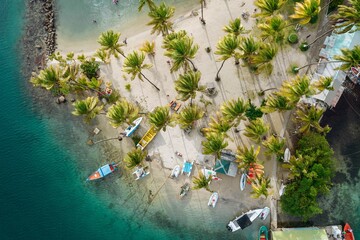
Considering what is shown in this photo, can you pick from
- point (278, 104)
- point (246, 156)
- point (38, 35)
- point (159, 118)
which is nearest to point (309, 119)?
point (278, 104)

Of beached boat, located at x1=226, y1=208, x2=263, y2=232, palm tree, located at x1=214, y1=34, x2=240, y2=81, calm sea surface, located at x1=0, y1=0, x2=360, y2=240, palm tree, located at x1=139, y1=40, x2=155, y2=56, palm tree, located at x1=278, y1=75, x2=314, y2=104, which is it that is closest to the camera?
palm tree, located at x1=278, y1=75, x2=314, y2=104

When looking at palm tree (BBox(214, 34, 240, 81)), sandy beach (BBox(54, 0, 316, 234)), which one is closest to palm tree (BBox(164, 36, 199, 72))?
palm tree (BBox(214, 34, 240, 81))

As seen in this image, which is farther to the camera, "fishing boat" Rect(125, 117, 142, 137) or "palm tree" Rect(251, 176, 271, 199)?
"fishing boat" Rect(125, 117, 142, 137)

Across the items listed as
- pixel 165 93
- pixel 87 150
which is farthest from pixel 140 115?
pixel 87 150

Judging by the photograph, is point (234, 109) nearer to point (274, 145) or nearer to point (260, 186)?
point (274, 145)

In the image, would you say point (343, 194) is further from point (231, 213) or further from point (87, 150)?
point (87, 150)

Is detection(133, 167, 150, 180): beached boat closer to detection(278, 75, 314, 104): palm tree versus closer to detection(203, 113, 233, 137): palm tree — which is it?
detection(203, 113, 233, 137): palm tree

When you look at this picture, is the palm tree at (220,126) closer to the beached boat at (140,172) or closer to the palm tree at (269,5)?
the beached boat at (140,172)

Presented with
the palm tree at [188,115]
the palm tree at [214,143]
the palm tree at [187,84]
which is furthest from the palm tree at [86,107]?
the palm tree at [214,143]
